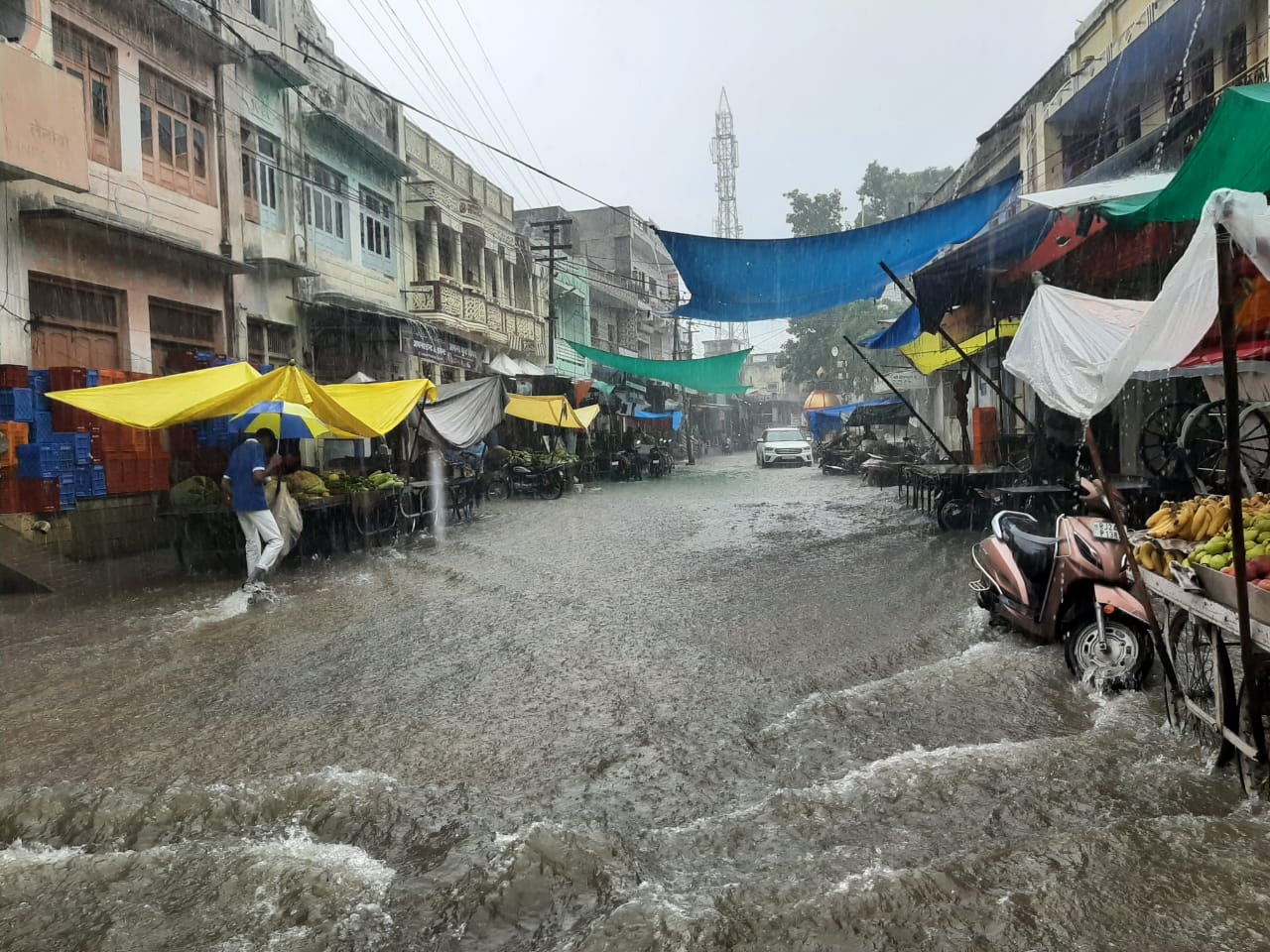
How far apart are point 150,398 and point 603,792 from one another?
769cm

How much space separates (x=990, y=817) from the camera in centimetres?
345

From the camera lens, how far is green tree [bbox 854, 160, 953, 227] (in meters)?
43.7

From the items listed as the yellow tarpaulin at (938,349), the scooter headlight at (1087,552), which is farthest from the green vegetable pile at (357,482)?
the yellow tarpaulin at (938,349)

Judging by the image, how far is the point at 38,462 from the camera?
10.2m

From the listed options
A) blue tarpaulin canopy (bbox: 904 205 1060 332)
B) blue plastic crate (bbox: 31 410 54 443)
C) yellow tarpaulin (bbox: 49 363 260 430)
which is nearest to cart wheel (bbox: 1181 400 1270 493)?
blue tarpaulin canopy (bbox: 904 205 1060 332)

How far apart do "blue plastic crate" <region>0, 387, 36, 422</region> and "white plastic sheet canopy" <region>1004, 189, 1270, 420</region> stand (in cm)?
1074

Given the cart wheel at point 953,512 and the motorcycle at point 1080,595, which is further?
the cart wheel at point 953,512

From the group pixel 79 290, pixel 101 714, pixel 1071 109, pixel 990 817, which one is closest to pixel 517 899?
pixel 990 817

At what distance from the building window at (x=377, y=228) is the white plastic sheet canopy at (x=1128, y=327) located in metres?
17.6

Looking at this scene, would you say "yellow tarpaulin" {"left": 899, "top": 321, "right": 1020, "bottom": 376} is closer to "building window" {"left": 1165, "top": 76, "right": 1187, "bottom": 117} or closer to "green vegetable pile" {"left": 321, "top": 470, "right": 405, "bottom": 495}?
"building window" {"left": 1165, "top": 76, "right": 1187, "bottom": 117}

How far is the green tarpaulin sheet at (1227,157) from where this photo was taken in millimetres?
5027

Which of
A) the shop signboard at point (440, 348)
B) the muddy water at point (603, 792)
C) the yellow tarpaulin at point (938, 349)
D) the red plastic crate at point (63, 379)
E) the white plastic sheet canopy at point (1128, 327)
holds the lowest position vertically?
the muddy water at point (603, 792)

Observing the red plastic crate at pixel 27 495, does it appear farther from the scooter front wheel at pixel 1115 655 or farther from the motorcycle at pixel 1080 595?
the scooter front wheel at pixel 1115 655

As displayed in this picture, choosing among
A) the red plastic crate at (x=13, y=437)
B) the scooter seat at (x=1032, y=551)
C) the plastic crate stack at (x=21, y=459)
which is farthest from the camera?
the plastic crate stack at (x=21, y=459)
